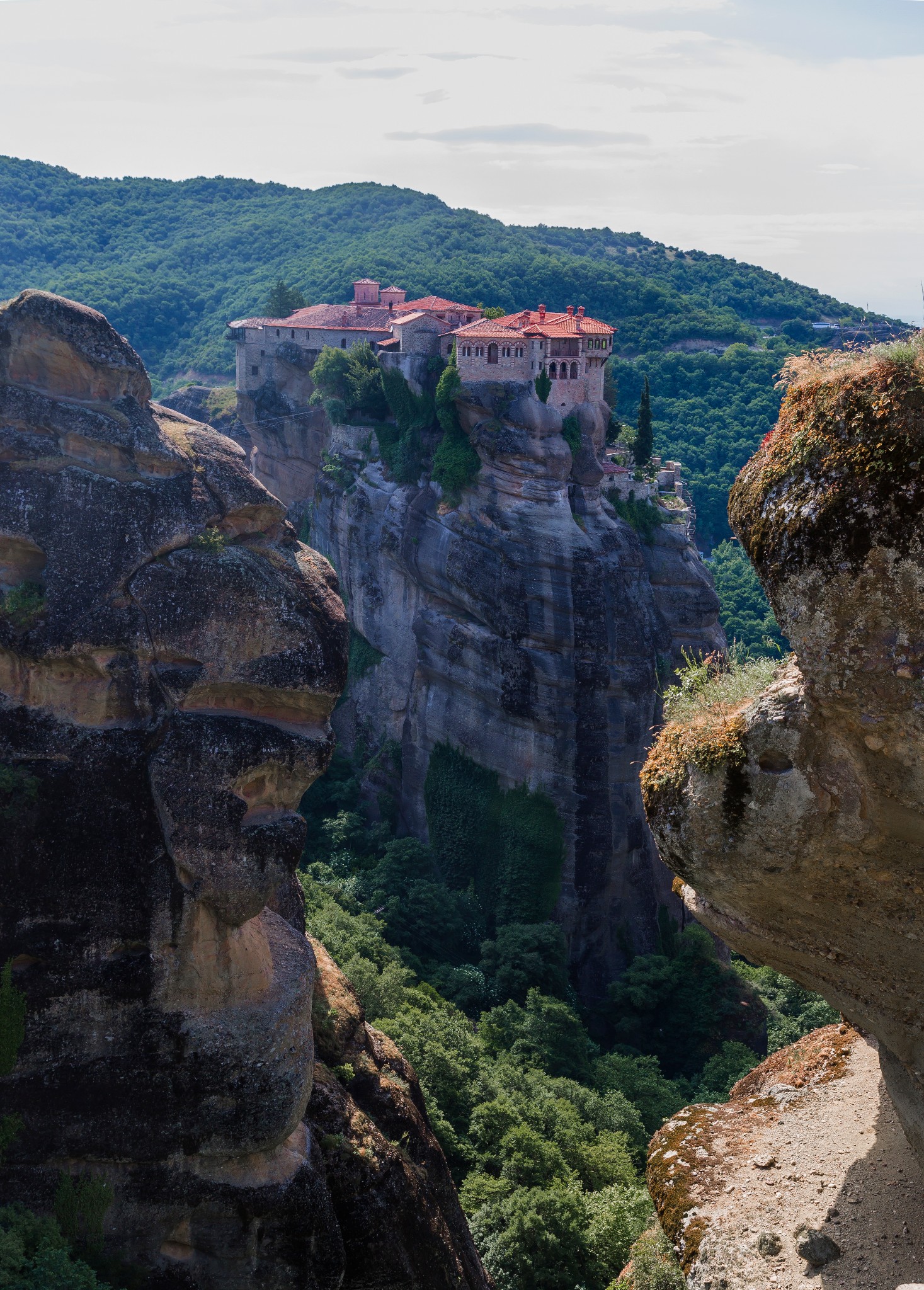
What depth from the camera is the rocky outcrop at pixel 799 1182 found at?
9938 millimetres

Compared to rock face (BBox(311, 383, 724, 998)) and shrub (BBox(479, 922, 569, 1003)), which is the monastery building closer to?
rock face (BBox(311, 383, 724, 998))

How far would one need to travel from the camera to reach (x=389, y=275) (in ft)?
263

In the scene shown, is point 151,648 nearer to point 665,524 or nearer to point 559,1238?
point 559,1238

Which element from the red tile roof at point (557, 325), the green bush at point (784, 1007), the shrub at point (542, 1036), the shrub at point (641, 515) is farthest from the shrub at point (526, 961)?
the red tile roof at point (557, 325)

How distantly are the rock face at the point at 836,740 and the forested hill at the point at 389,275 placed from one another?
59144mm

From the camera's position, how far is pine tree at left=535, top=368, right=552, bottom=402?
45188mm

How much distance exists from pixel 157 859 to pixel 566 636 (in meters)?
27.0

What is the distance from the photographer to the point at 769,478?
8773 mm

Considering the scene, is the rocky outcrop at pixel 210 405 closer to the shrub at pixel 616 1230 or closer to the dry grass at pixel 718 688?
the shrub at pixel 616 1230

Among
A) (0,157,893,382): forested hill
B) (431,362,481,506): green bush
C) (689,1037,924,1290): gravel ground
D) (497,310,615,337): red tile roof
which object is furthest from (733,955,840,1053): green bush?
(0,157,893,382): forested hill

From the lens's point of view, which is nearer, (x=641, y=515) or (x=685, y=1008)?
(x=685, y=1008)

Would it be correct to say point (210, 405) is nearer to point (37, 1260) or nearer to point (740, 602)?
point (740, 602)

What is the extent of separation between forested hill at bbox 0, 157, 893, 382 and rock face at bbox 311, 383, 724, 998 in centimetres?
3609

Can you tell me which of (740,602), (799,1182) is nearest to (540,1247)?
(799,1182)
